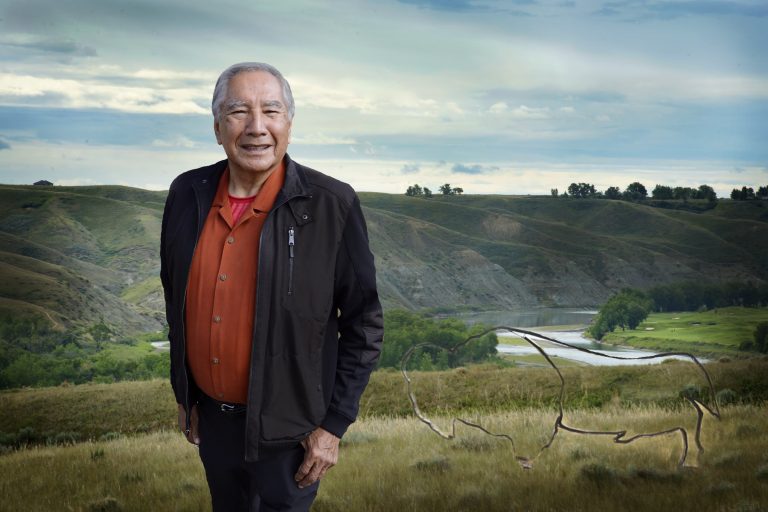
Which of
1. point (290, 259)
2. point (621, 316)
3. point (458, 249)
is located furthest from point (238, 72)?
point (458, 249)

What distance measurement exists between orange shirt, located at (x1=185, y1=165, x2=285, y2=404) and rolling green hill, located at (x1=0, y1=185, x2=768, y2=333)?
264ft

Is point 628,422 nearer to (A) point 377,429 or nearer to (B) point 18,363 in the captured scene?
(A) point 377,429

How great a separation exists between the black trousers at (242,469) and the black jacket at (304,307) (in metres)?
0.14

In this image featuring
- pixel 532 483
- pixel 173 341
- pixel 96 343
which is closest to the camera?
pixel 173 341

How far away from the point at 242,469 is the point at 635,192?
4963 inches

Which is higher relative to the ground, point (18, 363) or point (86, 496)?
point (86, 496)

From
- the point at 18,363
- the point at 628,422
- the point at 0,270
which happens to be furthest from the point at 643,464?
the point at 0,270

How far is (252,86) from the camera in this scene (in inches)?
124

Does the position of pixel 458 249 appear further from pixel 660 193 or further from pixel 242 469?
pixel 242 469

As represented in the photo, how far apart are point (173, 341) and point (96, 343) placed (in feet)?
250

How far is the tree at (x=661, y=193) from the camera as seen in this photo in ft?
382

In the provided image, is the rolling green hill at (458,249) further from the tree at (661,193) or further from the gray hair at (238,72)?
the gray hair at (238,72)

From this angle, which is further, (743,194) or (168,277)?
(743,194)

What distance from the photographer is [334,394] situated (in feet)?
10.9
